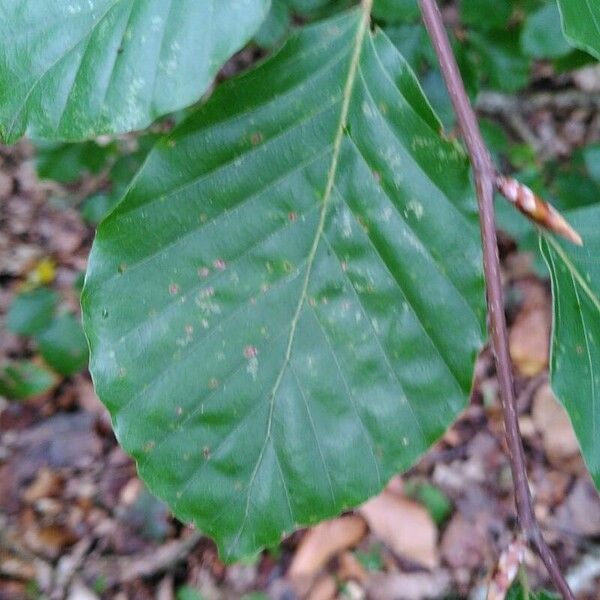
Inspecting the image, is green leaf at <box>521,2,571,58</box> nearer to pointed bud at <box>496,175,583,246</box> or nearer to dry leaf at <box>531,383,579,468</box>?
pointed bud at <box>496,175,583,246</box>

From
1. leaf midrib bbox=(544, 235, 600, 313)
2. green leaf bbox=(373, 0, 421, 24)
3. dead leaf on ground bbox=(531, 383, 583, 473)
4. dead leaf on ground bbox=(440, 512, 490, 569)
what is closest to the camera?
leaf midrib bbox=(544, 235, 600, 313)

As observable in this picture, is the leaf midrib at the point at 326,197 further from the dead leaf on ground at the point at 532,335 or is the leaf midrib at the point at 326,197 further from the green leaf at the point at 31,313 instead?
the dead leaf on ground at the point at 532,335

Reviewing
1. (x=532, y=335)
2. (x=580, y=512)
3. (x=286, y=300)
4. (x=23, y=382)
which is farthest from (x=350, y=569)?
(x=286, y=300)

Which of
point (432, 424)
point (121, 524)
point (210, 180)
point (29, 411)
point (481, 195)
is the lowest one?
point (121, 524)

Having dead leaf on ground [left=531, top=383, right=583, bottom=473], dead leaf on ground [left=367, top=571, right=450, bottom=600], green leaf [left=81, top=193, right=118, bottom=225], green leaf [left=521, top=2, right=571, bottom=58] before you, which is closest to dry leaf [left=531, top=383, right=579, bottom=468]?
dead leaf on ground [left=531, top=383, right=583, bottom=473]

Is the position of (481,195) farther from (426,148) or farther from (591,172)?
(591,172)

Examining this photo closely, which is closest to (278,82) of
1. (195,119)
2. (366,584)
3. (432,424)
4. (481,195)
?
(195,119)
